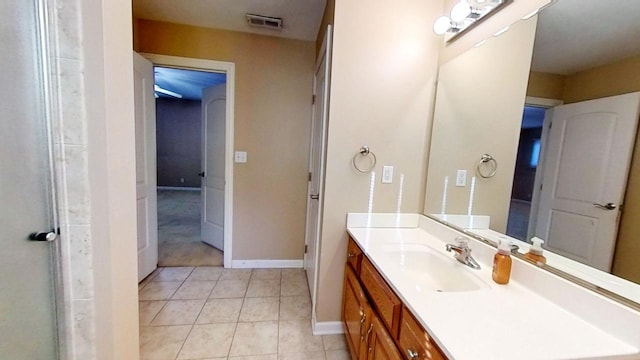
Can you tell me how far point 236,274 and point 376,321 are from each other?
1914 millimetres

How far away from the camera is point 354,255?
62.2 inches

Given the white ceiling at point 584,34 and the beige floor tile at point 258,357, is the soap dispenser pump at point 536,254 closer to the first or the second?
the white ceiling at point 584,34

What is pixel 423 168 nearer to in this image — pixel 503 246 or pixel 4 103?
pixel 503 246

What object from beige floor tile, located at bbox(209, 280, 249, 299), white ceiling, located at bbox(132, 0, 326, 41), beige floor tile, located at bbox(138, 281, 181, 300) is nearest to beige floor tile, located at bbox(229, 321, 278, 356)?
beige floor tile, located at bbox(209, 280, 249, 299)

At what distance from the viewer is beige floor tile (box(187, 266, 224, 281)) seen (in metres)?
2.55

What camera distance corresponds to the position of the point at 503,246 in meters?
1.08

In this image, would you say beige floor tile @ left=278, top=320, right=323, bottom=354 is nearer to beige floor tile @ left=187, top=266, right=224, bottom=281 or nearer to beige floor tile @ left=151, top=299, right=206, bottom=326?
beige floor tile @ left=151, top=299, right=206, bottom=326

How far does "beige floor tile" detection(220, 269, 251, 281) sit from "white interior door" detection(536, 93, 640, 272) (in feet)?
7.98

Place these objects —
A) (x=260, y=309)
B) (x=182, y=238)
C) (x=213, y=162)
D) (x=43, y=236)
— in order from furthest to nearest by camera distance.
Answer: (x=182, y=238) → (x=213, y=162) → (x=260, y=309) → (x=43, y=236)

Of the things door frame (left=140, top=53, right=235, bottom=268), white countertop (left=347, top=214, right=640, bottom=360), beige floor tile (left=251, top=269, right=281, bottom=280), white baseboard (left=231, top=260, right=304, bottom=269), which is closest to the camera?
white countertop (left=347, top=214, right=640, bottom=360)

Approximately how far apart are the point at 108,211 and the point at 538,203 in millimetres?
1742

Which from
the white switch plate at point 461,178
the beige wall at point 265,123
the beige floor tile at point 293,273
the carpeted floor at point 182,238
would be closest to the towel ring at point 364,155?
the white switch plate at point 461,178

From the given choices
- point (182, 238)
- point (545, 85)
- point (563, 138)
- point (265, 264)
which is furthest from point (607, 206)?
point (182, 238)

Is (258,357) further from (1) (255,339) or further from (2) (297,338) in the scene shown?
(2) (297,338)
